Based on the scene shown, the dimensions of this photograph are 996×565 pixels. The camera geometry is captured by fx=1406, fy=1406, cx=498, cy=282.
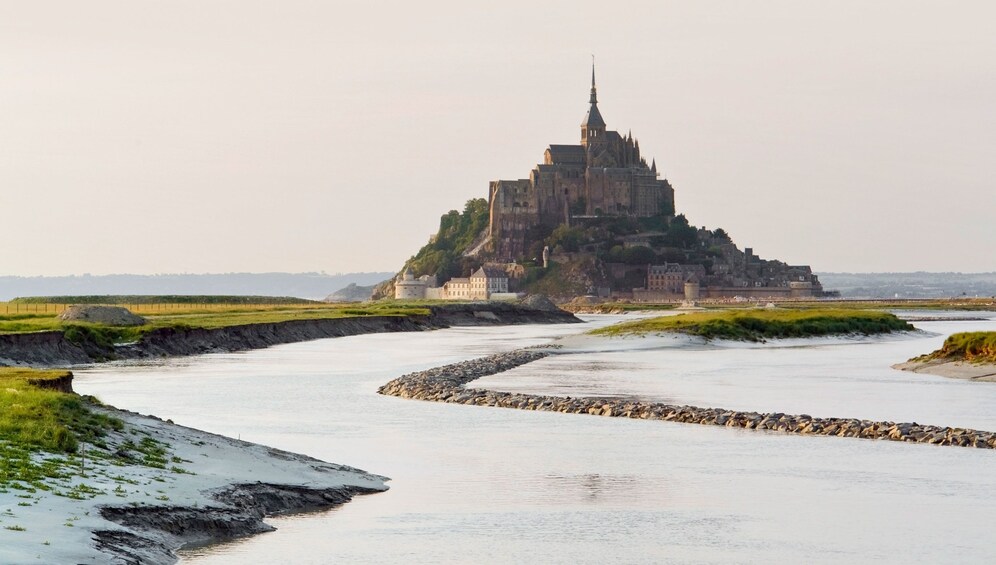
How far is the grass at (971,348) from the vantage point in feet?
195

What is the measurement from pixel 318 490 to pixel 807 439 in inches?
581

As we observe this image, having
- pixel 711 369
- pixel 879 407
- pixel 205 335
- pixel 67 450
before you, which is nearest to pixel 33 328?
pixel 205 335

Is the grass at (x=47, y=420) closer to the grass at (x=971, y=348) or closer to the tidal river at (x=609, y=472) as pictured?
the tidal river at (x=609, y=472)

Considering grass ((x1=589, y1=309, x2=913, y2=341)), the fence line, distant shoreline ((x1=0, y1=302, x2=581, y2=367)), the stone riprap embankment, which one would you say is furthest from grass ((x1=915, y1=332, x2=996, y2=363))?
→ the fence line

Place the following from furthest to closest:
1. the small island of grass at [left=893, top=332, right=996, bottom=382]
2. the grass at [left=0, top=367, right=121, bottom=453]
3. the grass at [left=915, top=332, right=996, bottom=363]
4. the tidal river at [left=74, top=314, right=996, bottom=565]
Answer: the grass at [left=915, top=332, right=996, bottom=363] < the small island of grass at [left=893, top=332, right=996, bottom=382] < the grass at [left=0, top=367, right=121, bottom=453] < the tidal river at [left=74, top=314, right=996, bottom=565]

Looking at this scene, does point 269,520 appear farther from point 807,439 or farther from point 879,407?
point 879,407

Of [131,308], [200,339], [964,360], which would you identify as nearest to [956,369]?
[964,360]

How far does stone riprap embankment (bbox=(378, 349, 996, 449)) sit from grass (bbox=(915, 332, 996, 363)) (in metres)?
21.4

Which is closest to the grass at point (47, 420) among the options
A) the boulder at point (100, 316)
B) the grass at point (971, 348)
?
the grass at point (971, 348)

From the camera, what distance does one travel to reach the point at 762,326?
97000 mm

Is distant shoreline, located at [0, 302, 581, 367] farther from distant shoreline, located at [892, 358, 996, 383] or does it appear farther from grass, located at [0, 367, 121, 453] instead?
distant shoreline, located at [892, 358, 996, 383]

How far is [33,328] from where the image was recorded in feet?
228

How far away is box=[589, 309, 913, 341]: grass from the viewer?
91750mm

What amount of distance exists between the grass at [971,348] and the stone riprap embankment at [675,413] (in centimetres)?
2141
